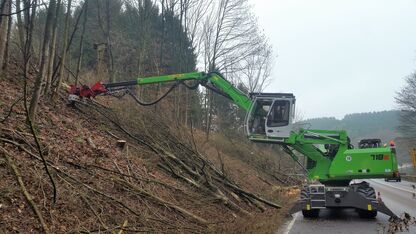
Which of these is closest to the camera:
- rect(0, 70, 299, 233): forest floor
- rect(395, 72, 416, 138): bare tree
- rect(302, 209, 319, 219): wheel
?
rect(0, 70, 299, 233): forest floor

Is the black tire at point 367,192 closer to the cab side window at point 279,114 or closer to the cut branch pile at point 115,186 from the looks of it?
the cab side window at point 279,114

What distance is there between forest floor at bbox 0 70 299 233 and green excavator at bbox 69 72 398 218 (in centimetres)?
151

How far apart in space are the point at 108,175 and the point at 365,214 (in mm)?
8587

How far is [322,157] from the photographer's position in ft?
52.1

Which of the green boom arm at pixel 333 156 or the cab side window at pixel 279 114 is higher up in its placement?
the cab side window at pixel 279 114

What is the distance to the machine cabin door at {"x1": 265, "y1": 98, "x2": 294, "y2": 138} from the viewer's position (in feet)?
50.4

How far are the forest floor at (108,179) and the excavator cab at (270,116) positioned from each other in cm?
230

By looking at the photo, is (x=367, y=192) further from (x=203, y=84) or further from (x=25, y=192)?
(x=25, y=192)

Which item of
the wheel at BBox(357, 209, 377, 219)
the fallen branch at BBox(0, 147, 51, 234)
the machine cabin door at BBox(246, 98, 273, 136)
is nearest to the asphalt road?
the wheel at BBox(357, 209, 377, 219)

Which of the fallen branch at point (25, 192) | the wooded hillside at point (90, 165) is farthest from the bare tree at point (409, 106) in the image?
the fallen branch at point (25, 192)

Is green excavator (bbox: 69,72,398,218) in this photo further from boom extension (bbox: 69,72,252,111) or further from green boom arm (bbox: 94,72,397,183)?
boom extension (bbox: 69,72,252,111)

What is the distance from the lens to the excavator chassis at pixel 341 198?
14.5 meters

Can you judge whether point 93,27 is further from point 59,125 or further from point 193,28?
point 59,125

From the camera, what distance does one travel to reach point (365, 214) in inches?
595
